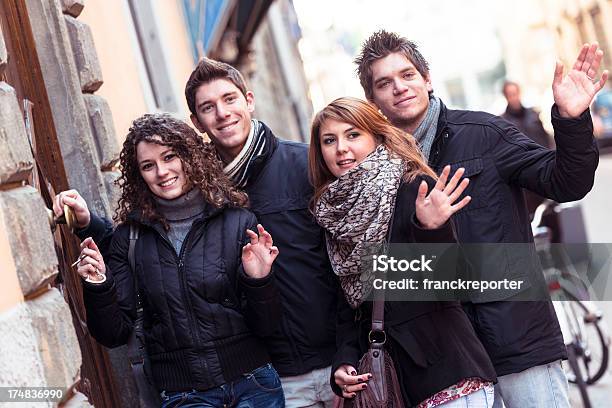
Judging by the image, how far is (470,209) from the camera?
3.50 m

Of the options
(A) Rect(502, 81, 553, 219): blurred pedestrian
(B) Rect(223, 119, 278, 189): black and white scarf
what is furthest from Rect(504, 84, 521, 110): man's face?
(B) Rect(223, 119, 278, 189): black and white scarf

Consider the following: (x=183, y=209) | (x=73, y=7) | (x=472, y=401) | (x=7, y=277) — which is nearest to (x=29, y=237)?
(x=7, y=277)

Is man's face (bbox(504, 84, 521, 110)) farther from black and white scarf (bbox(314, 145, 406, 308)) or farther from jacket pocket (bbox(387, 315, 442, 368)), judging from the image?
jacket pocket (bbox(387, 315, 442, 368))

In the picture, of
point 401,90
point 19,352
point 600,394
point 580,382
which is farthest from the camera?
point 600,394

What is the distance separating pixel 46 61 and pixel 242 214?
157 cm

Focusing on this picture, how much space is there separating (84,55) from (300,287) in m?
1.94

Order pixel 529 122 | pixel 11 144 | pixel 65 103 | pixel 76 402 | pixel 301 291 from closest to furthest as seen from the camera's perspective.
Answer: pixel 11 144
pixel 76 402
pixel 301 291
pixel 65 103
pixel 529 122

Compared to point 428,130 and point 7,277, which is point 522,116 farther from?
point 7,277

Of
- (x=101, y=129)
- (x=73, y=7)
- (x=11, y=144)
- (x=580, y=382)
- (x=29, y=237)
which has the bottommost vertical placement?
(x=580, y=382)

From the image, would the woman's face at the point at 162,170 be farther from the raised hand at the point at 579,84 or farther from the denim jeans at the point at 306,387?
the raised hand at the point at 579,84

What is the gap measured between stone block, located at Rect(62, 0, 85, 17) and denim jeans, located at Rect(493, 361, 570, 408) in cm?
272

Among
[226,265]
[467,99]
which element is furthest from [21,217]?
[467,99]

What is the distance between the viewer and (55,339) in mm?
2986

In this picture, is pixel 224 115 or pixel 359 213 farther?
pixel 224 115
